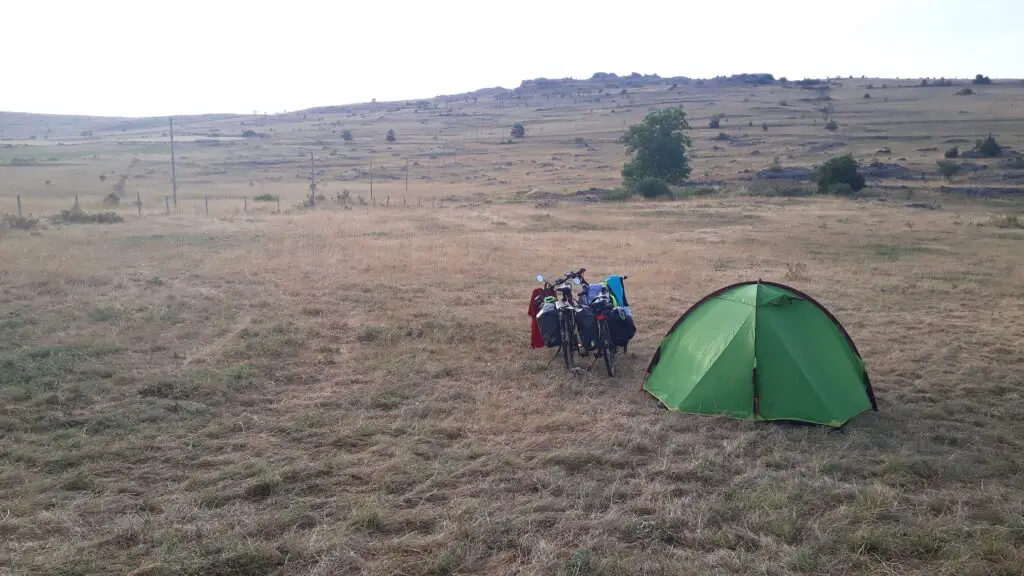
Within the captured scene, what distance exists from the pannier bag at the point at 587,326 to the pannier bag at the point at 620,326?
45cm

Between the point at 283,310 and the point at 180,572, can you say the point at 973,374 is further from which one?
the point at 283,310

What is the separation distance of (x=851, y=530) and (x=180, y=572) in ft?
15.5

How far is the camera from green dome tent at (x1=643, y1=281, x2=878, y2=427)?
23.1 feet

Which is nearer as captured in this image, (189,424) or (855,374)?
(189,424)

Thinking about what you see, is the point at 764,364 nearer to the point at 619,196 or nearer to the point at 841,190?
the point at 619,196

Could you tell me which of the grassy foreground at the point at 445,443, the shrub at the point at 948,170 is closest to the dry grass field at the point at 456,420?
the grassy foreground at the point at 445,443

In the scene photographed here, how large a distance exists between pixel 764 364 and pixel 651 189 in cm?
2785

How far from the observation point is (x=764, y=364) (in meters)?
7.17

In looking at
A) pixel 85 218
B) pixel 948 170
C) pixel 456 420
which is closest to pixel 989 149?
pixel 948 170

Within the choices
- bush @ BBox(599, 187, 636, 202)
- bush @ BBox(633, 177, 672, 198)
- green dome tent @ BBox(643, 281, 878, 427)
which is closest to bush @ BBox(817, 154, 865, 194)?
bush @ BBox(633, 177, 672, 198)

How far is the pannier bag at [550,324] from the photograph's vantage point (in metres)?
8.71

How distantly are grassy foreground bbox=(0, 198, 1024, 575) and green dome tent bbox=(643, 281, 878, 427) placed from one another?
26cm

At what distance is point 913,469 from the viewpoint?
19.7 feet

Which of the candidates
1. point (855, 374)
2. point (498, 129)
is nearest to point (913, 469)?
point (855, 374)
